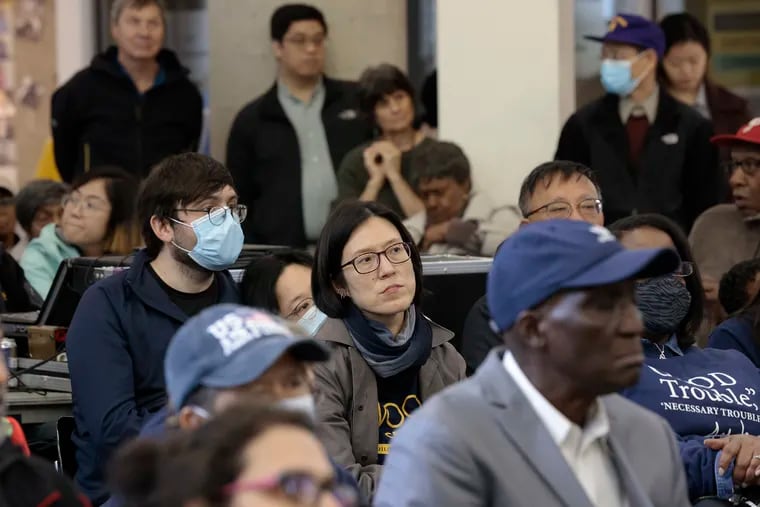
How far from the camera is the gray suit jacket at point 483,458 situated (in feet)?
8.84

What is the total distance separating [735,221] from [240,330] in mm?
4093

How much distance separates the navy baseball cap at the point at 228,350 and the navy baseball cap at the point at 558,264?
0.39 m

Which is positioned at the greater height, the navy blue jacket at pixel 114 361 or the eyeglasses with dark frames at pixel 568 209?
the eyeglasses with dark frames at pixel 568 209

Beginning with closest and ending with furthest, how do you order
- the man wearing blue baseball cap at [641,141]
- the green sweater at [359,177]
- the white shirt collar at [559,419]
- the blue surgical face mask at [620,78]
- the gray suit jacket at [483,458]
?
the gray suit jacket at [483,458]
the white shirt collar at [559,419]
the man wearing blue baseball cap at [641,141]
the blue surgical face mask at [620,78]
the green sweater at [359,177]

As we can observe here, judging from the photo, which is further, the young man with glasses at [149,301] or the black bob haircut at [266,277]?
the black bob haircut at [266,277]

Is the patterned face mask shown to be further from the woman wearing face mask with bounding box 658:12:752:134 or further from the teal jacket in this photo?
the woman wearing face mask with bounding box 658:12:752:134

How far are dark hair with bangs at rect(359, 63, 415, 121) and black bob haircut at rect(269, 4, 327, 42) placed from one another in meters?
0.53

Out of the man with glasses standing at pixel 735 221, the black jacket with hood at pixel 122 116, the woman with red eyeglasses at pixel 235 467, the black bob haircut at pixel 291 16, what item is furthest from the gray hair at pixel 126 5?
the woman with red eyeglasses at pixel 235 467

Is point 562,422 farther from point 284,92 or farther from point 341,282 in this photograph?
point 284,92

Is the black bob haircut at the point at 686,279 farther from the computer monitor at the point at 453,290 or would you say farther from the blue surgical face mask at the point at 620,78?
the blue surgical face mask at the point at 620,78

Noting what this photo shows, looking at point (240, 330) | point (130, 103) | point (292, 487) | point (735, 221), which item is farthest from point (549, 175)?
point (130, 103)

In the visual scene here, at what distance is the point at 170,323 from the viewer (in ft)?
14.6

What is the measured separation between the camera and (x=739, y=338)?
16.0 ft

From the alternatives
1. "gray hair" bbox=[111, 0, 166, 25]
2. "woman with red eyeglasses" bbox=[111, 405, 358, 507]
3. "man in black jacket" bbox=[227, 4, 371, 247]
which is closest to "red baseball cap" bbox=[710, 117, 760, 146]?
"man in black jacket" bbox=[227, 4, 371, 247]
